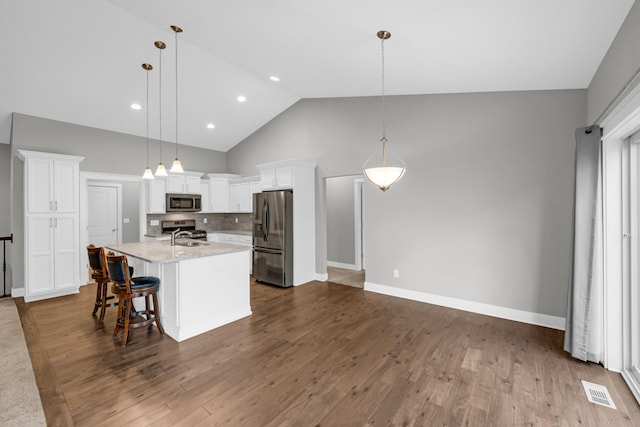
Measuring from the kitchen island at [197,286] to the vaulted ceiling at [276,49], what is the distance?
256cm

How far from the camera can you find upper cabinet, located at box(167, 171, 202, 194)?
6.10 m

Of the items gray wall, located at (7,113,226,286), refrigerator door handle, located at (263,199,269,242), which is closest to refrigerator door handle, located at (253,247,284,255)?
refrigerator door handle, located at (263,199,269,242)

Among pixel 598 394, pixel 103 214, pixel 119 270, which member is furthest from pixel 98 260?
pixel 598 394

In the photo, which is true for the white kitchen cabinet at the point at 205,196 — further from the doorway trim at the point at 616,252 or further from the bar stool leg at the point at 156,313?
the doorway trim at the point at 616,252

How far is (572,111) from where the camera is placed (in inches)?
125

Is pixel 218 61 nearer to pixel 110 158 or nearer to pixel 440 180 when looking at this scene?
pixel 110 158

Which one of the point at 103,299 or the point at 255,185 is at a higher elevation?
the point at 255,185

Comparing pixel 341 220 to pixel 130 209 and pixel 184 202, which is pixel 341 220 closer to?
pixel 184 202

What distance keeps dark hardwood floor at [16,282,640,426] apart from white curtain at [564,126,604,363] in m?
0.23

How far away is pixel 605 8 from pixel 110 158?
7.00 metres

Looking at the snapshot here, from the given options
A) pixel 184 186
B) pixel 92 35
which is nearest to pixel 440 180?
pixel 92 35

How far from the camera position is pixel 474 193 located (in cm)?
379

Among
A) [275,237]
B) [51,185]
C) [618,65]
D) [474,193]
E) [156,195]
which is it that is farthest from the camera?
[156,195]

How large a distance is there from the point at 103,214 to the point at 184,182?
2.06m
